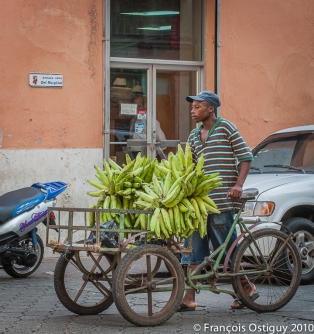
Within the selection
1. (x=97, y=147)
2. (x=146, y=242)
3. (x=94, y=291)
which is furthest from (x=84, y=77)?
(x=146, y=242)

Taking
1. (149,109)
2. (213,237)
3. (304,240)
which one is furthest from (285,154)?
(213,237)

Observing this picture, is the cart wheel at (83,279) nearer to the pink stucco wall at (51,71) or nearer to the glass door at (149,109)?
the pink stucco wall at (51,71)

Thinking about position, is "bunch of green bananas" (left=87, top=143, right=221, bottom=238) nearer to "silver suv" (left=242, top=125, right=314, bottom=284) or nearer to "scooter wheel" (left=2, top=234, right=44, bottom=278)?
"silver suv" (left=242, top=125, right=314, bottom=284)

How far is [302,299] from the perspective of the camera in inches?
302

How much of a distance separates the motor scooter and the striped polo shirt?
223 cm

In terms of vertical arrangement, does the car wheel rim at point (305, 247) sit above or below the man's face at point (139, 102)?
below

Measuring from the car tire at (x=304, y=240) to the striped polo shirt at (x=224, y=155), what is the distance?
199cm

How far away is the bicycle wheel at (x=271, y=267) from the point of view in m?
6.76

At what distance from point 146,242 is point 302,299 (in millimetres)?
2175

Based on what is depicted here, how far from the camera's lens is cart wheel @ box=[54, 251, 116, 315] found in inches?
256

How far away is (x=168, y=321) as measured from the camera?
250 inches

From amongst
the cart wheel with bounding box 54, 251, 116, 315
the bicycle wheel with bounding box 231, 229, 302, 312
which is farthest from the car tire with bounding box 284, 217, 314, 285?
the cart wheel with bounding box 54, 251, 116, 315

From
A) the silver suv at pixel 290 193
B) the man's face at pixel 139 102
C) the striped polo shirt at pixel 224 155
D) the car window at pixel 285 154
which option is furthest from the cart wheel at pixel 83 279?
the man's face at pixel 139 102

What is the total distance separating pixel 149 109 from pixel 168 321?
6039mm
